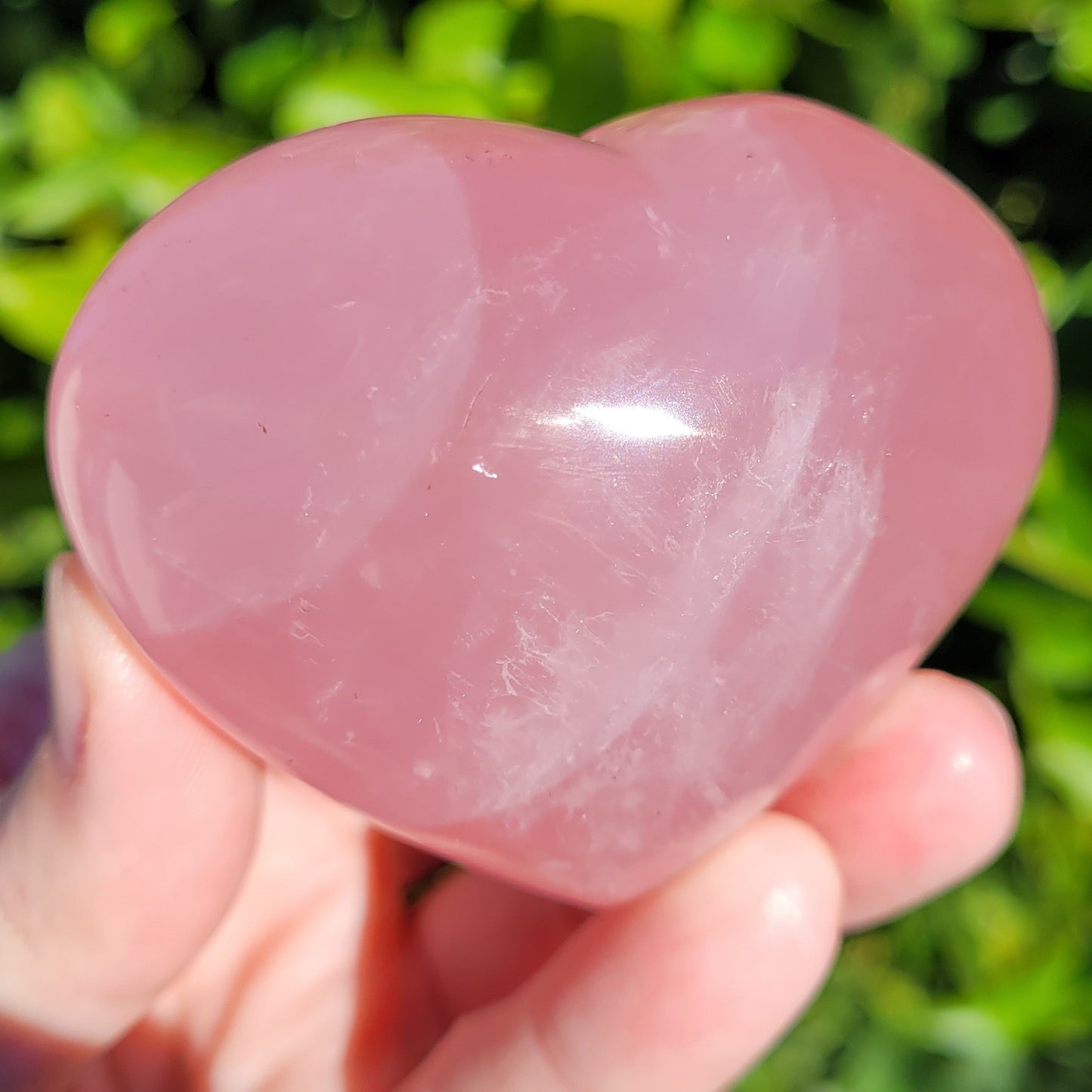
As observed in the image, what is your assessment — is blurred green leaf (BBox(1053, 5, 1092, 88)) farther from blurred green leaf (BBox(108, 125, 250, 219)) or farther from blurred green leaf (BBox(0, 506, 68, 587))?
blurred green leaf (BBox(0, 506, 68, 587))

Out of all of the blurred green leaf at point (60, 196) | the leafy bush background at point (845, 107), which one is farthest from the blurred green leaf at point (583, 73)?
the blurred green leaf at point (60, 196)

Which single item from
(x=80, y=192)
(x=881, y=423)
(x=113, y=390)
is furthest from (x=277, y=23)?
(x=881, y=423)

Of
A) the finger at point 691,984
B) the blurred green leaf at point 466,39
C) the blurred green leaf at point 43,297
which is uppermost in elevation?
the blurred green leaf at point 466,39

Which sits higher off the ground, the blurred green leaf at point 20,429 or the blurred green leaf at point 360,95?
the blurred green leaf at point 360,95

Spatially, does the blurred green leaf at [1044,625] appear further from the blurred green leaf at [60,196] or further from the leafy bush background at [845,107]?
the blurred green leaf at [60,196]

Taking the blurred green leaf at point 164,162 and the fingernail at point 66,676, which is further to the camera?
the blurred green leaf at point 164,162

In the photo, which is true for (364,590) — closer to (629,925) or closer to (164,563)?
(164,563)

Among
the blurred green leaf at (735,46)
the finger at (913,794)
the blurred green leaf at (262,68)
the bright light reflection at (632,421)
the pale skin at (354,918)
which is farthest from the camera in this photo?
the blurred green leaf at (262,68)
